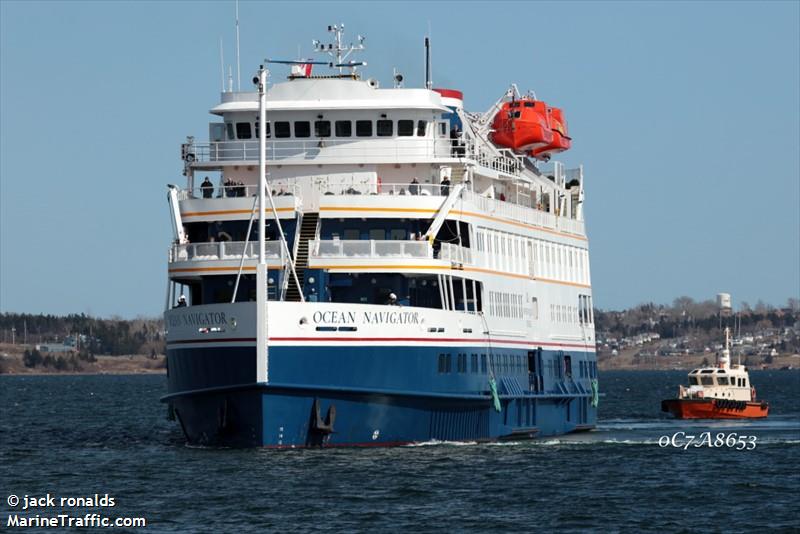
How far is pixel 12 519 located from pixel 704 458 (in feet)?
65.6

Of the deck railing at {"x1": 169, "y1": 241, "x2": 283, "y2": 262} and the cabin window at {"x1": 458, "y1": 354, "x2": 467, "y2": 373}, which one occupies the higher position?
the deck railing at {"x1": 169, "y1": 241, "x2": 283, "y2": 262}

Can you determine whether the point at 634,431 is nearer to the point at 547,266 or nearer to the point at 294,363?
the point at 547,266

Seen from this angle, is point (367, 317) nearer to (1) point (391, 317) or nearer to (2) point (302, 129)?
(1) point (391, 317)

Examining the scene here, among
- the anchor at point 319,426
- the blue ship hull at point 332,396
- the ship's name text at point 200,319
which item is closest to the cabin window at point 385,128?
the blue ship hull at point 332,396

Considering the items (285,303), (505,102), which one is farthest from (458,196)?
(505,102)

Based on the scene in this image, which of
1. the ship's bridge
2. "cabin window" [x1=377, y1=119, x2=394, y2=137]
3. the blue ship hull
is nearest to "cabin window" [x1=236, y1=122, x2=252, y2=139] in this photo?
the ship's bridge

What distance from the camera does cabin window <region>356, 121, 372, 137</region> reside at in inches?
1965

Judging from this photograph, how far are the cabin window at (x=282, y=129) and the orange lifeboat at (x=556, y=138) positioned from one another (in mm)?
14034

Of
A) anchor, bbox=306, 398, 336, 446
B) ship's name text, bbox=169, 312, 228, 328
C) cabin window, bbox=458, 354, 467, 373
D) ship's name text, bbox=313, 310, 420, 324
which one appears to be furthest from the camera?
cabin window, bbox=458, 354, 467, 373

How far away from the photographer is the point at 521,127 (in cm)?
6056

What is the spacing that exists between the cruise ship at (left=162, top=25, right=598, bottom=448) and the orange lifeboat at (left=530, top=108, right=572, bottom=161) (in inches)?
275

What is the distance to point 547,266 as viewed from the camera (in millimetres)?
57750

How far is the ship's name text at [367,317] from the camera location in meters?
43.7

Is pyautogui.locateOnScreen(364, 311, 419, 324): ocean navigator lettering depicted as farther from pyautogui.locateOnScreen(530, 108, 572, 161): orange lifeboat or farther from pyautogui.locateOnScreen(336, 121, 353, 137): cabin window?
pyautogui.locateOnScreen(530, 108, 572, 161): orange lifeboat
